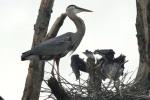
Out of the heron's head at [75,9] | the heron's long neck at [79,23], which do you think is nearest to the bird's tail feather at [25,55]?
the heron's long neck at [79,23]

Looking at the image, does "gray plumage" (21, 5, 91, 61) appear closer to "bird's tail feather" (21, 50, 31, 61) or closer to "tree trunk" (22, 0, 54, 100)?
"bird's tail feather" (21, 50, 31, 61)

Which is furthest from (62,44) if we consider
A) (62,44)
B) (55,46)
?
(55,46)

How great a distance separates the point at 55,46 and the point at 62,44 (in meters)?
0.23

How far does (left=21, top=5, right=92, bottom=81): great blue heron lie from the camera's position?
1465 cm

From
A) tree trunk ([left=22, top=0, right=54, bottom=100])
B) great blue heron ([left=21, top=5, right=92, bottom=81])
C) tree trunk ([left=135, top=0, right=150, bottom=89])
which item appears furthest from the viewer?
tree trunk ([left=135, top=0, right=150, bottom=89])

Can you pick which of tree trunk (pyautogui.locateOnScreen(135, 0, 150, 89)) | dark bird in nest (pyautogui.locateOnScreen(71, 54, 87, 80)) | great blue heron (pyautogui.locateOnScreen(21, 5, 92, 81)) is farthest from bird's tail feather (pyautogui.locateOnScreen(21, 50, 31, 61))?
tree trunk (pyautogui.locateOnScreen(135, 0, 150, 89))

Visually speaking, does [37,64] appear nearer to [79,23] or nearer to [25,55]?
[25,55]

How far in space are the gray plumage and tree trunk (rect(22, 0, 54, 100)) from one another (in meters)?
0.18

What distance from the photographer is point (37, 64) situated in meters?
13.7

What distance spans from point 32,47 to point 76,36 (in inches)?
50.8

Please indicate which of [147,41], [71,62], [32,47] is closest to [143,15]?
[147,41]

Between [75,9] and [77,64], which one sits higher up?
[75,9]

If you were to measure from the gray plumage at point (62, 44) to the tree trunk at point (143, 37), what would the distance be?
1.36m

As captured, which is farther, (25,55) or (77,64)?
(77,64)
